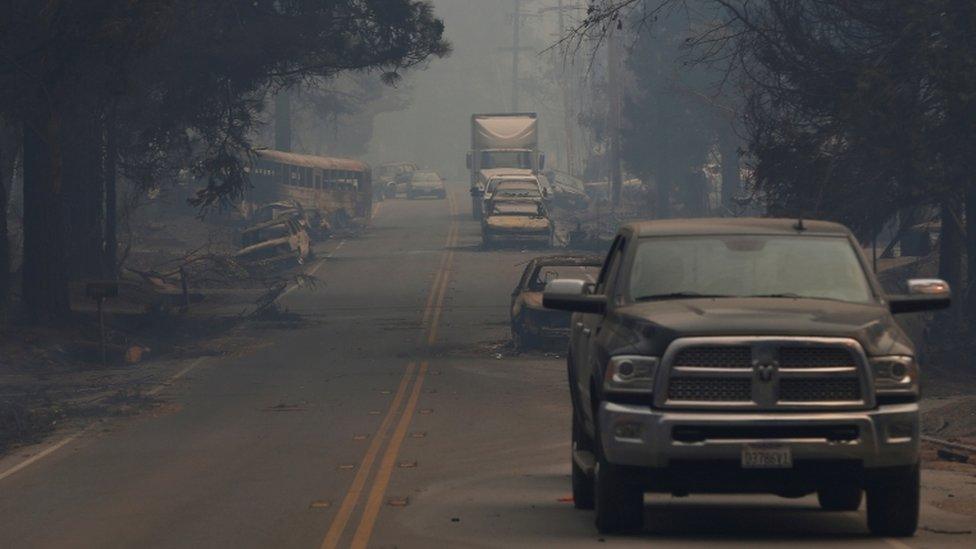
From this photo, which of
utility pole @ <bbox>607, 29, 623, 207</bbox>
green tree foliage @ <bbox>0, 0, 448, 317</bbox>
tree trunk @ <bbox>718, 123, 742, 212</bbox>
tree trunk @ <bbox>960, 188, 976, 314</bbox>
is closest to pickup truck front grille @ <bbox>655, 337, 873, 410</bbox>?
green tree foliage @ <bbox>0, 0, 448, 317</bbox>

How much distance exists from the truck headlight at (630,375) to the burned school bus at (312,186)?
5365 cm

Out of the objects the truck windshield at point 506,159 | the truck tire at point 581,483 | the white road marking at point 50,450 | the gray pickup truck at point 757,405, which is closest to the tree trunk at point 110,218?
the white road marking at point 50,450

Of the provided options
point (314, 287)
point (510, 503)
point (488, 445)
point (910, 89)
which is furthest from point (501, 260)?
point (510, 503)

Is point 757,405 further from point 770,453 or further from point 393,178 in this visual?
point 393,178

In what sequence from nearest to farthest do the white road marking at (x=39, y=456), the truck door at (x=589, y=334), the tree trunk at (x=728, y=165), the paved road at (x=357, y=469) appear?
1. the truck door at (x=589, y=334)
2. the paved road at (x=357, y=469)
3. the white road marking at (x=39, y=456)
4. the tree trunk at (x=728, y=165)

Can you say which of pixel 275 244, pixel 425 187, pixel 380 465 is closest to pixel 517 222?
pixel 275 244

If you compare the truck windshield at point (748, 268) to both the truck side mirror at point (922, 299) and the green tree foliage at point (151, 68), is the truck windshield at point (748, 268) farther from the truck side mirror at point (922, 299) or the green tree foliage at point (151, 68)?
the green tree foliage at point (151, 68)

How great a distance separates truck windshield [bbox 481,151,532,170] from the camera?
230 feet

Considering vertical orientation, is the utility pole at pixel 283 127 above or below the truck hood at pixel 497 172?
above

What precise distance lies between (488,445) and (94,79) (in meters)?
15.9

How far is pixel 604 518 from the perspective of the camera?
10.4m

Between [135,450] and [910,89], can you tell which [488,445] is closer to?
[135,450]

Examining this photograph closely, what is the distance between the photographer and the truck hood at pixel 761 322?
9578mm

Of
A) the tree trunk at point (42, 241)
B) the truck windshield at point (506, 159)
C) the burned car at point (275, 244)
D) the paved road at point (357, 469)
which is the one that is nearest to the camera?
the paved road at point (357, 469)
